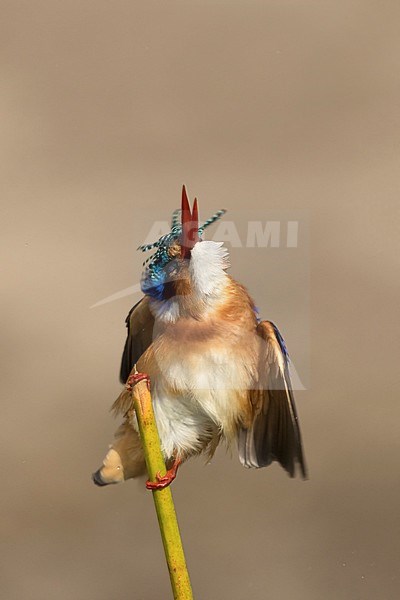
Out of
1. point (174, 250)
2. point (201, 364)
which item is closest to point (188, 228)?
point (174, 250)

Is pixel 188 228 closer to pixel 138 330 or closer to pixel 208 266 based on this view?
pixel 208 266

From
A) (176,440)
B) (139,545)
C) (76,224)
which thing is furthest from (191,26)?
(139,545)

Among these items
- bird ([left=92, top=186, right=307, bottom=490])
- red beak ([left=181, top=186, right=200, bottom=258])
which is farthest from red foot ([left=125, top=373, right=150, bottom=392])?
red beak ([left=181, top=186, right=200, bottom=258])

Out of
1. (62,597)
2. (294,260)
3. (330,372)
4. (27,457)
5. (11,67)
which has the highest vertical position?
(11,67)

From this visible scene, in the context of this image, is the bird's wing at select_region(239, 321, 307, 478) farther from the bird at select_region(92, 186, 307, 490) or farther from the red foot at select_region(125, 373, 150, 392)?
the red foot at select_region(125, 373, 150, 392)

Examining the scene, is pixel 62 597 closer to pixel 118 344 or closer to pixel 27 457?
pixel 27 457

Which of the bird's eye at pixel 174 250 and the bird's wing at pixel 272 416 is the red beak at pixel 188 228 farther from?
the bird's wing at pixel 272 416

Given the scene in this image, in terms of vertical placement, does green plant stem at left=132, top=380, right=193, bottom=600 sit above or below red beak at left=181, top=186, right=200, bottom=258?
below

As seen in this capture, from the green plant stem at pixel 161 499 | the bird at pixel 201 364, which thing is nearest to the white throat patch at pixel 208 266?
the bird at pixel 201 364
